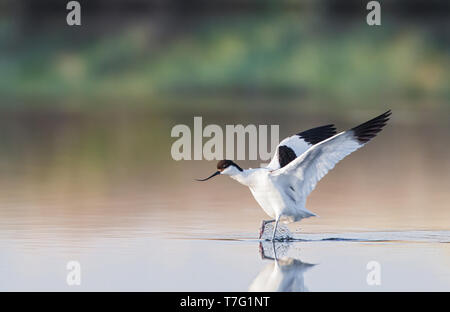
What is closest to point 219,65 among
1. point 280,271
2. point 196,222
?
point 196,222

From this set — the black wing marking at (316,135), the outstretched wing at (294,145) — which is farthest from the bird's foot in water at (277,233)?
the black wing marking at (316,135)

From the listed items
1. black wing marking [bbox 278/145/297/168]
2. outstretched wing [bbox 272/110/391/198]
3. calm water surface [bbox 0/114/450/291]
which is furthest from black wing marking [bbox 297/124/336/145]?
outstretched wing [bbox 272/110/391/198]

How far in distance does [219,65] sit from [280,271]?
20.7m

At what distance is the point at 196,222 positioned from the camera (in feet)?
42.5

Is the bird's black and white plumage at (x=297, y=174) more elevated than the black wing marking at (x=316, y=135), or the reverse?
the black wing marking at (x=316, y=135)

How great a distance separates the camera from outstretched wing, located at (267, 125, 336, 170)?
13320 millimetres

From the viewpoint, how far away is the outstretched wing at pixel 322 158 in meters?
12.1

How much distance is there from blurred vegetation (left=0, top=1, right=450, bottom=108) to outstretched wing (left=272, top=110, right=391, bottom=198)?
46.5ft

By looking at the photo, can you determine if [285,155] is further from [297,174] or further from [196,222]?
[196,222]

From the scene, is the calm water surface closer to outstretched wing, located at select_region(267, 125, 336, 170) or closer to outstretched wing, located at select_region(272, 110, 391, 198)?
outstretched wing, located at select_region(272, 110, 391, 198)

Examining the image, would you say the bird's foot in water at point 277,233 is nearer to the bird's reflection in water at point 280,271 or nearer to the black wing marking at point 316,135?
the bird's reflection in water at point 280,271

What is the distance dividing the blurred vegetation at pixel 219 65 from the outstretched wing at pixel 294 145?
12450mm
